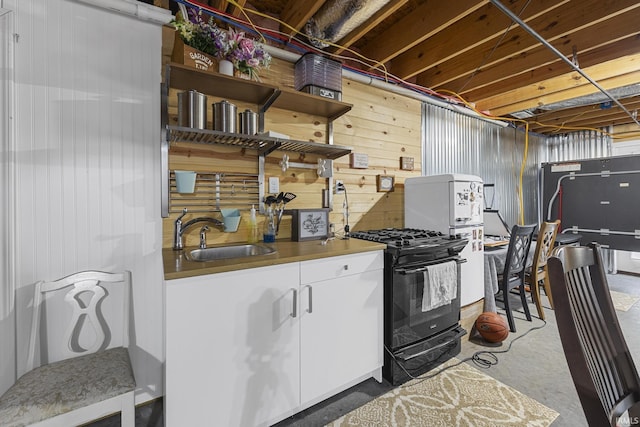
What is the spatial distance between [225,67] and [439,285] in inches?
83.4

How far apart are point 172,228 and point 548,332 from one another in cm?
349

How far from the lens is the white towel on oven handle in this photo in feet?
6.65

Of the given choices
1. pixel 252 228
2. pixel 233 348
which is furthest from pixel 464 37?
pixel 233 348

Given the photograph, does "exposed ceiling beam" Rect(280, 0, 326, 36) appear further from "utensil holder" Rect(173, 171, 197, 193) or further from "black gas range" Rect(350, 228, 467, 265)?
"black gas range" Rect(350, 228, 467, 265)

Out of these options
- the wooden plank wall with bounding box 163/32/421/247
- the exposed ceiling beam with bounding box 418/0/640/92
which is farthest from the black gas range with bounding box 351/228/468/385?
the exposed ceiling beam with bounding box 418/0/640/92

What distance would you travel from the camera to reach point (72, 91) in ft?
5.28

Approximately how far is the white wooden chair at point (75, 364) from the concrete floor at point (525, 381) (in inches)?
21.1

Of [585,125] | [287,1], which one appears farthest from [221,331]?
[585,125]

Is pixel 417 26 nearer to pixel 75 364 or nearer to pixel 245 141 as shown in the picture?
pixel 245 141

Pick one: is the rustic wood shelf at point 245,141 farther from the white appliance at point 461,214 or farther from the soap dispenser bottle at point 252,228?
the white appliance at point 461,214

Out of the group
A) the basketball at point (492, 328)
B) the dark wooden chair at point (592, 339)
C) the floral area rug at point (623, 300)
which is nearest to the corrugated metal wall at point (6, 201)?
the dark wooden chair at point (592, 339)

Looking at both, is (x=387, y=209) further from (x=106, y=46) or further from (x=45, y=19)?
(x=45, y=19)

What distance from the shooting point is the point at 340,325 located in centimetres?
176

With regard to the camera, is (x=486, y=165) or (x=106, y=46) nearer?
(x=106, y=46)
